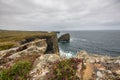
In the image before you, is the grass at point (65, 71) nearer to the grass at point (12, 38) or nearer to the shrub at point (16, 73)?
the shrub at point (16, 73)

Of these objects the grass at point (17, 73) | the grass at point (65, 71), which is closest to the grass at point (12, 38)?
the grass at point (17, 73)

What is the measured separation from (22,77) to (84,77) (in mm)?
3948

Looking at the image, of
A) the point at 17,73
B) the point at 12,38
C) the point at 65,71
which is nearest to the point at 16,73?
the point at 17,73

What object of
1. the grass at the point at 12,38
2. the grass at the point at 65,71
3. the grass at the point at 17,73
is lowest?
the grass at the point at 12,38

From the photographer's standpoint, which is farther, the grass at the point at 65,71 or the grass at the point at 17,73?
the grass at the point at 17,73

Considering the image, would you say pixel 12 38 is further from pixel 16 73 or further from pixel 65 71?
pixel 65 71

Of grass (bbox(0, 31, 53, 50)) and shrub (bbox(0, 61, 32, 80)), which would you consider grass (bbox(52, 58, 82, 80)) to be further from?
grass (bbox(0, 31, 53, 50))

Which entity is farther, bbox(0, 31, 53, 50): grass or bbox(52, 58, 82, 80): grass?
bbox(0, 31, 53, 50): grass

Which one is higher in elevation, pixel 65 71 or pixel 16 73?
pixel 65 71

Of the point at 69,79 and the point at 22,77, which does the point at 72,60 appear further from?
the point at 22,77

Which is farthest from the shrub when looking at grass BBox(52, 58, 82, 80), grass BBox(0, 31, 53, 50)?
grass BBox(0, 31, 53, 50)

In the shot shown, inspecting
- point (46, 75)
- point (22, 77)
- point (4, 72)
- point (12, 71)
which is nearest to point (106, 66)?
point (46, 75)

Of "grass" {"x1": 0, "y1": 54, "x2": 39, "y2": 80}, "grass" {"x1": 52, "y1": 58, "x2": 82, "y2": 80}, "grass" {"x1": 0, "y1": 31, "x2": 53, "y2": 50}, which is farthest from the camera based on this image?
"grass" {"x1": 0, "y1": 31, "x2": 53, "y2": 50}

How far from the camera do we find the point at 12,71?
7.45m
